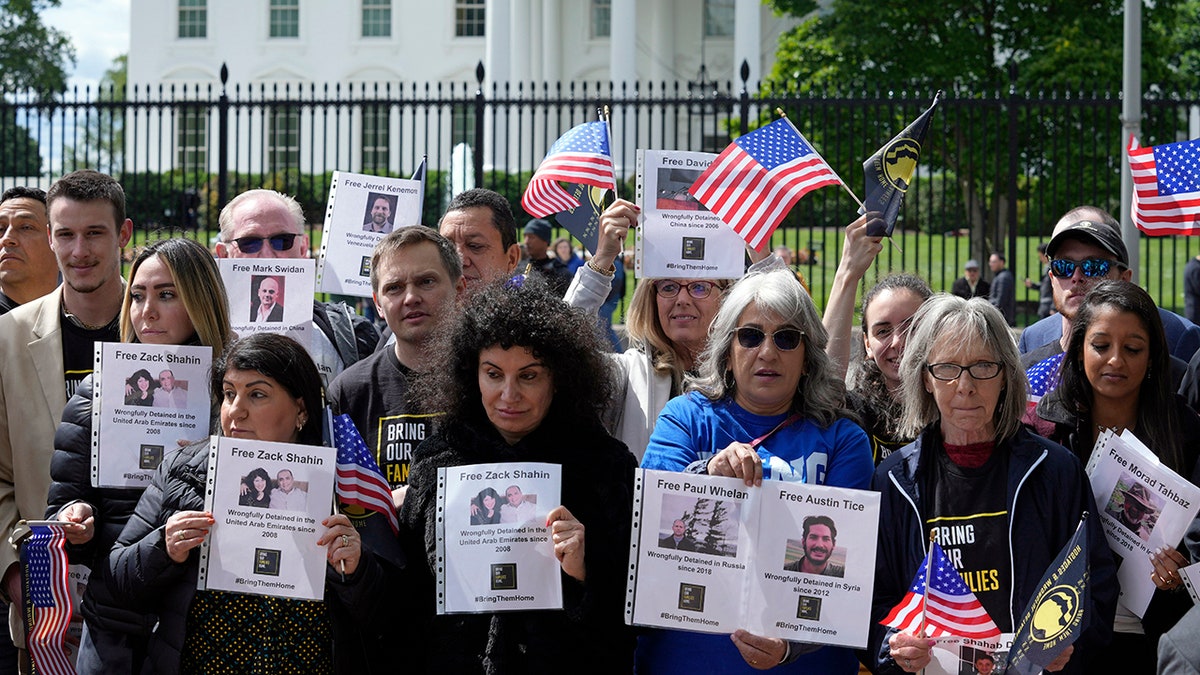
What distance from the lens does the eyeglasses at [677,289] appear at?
209 inches

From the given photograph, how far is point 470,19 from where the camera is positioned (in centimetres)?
4688

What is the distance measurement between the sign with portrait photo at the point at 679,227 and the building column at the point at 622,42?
32.5 m

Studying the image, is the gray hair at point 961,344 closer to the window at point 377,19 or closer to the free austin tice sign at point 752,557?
the free austin tice sign at point 752,557

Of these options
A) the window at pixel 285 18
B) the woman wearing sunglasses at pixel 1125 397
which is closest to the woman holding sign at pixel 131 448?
the woman wearing sunglasses at pixel 1125 397

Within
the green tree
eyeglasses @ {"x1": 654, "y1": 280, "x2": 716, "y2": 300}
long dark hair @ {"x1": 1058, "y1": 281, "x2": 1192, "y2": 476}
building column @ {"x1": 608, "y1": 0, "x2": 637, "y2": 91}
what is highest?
building column @ {"x1": 608, "y1": 0, "x2": 637, "y2": 91}

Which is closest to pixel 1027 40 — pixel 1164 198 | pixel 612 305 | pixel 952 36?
pixel 952 36

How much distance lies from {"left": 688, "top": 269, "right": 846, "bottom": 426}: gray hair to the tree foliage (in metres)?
55.5

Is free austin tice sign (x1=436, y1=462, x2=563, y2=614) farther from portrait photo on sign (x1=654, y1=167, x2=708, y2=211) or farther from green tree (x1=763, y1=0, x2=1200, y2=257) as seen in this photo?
green tree (x1=763, y1=0, x2=1200, y2=257)

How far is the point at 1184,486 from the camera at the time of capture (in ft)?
13.4

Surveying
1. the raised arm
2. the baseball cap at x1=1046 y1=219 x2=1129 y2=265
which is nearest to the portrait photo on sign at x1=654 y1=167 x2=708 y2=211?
the raised arm

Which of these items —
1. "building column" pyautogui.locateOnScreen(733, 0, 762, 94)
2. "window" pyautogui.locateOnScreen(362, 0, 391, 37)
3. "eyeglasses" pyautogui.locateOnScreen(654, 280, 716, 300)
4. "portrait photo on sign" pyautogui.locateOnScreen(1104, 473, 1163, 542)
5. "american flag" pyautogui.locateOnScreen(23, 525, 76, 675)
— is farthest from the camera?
"window" pyautogui.locateOnScreen(362, 0, 391, 37)

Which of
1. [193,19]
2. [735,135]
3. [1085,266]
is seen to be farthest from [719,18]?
[1085,266]

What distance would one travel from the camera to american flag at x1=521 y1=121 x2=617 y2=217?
20.1ft

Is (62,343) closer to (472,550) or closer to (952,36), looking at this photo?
(472,550)
